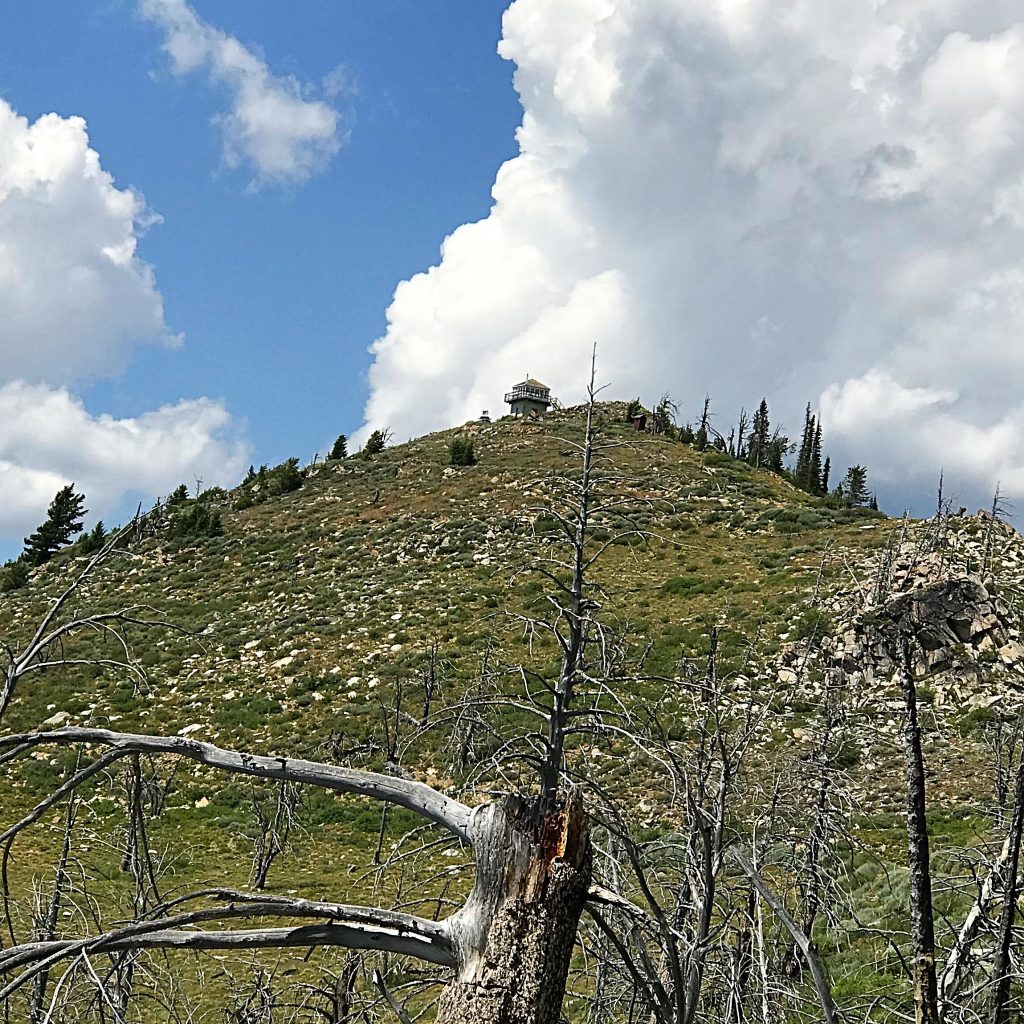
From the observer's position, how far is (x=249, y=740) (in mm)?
27016

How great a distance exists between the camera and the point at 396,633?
111ft

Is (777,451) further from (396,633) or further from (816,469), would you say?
(396,633)

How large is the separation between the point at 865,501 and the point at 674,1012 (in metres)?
80.5

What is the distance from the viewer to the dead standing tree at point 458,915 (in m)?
1.96

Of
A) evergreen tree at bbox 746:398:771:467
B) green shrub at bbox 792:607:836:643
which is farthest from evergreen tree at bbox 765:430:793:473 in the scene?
green shrub at bbox 792:607:836:643

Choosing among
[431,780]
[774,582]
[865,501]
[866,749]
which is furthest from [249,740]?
[865,501]

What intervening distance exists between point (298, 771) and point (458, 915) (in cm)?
53

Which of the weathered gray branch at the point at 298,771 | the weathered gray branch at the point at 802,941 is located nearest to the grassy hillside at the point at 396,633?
the weathered gray branch at the point at 298,771

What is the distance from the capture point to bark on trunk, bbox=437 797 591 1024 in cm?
203

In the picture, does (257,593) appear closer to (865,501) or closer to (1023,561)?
(1023,561)

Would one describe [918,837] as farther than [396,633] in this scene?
No

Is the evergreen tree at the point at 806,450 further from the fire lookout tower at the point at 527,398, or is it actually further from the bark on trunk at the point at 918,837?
the bark on trunk at the point at 918,837

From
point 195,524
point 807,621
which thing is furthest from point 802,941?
point 195,524

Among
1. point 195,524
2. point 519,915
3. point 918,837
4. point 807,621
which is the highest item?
point 195,524
